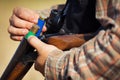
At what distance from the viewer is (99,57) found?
52cm

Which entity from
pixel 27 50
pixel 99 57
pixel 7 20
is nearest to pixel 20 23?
pixel 27 50

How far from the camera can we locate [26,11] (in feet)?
2.75

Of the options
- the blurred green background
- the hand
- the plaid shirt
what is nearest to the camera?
the plaid shirt

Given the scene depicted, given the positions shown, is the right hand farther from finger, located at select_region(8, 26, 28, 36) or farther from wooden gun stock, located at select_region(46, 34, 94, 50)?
wooden gun stock, located at select_region(46, 34, 94, 50)

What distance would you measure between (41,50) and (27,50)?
9 cm

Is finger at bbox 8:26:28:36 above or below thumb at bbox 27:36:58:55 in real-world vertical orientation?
below

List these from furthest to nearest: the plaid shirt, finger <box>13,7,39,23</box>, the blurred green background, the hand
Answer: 1. the blurred green background
2. finger <box>13,7,39,23</box>
3. the hand
4. the plaid shirt

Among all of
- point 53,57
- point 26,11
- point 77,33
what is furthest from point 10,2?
point 53,57

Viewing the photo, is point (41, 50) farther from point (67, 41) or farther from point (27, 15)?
point (27, 15)

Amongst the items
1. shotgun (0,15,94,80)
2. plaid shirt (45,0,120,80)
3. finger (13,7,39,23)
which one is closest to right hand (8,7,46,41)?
finger (13,7,39,23)

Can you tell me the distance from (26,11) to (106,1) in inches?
13.0

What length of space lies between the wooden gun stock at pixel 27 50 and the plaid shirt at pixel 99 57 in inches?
3.2

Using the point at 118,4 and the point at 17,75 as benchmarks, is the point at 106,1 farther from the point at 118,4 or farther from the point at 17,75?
the point at 17,75

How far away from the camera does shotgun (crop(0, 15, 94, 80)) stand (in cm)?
67
